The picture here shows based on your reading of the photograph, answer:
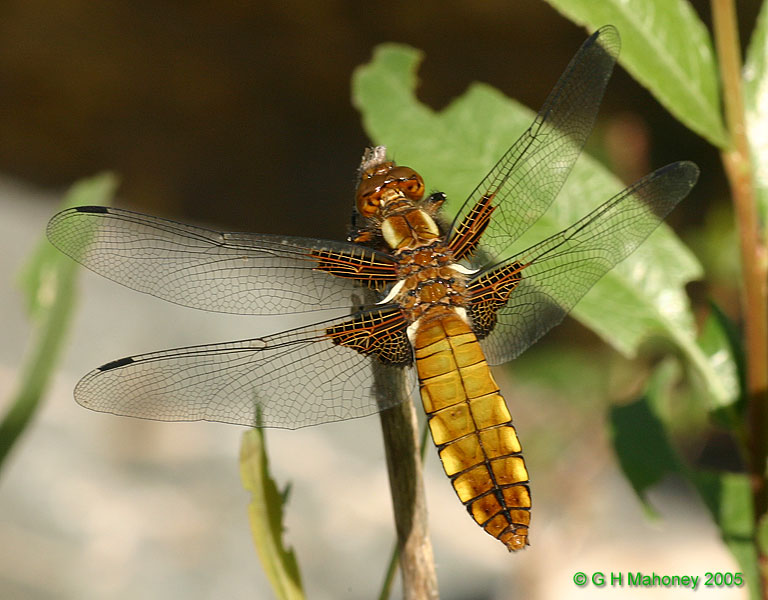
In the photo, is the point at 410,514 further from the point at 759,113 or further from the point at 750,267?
the point at 759,113

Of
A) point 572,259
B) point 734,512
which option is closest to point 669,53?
point 572,259

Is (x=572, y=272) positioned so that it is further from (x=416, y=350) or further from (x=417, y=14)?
(x=417, y=14)

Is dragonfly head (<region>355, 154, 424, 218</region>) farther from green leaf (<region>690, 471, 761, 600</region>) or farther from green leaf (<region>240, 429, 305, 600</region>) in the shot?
green leaf (<region>690, 471, 761, 600</region>)

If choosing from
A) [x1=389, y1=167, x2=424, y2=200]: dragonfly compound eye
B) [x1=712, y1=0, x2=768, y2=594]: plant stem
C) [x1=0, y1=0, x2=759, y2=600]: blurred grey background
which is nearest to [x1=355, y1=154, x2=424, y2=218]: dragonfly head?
[x1=389, y1=167, x2=424, y2=200]: dragonfly compound eye

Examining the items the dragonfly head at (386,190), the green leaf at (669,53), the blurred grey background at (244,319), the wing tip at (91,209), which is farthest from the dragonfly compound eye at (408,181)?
the blurred grey background at (244,319)

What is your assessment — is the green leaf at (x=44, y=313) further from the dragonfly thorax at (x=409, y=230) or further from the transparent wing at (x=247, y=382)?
the dragonfly thorax at (x=409, y=230)

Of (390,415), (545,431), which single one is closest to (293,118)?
(545,431)
